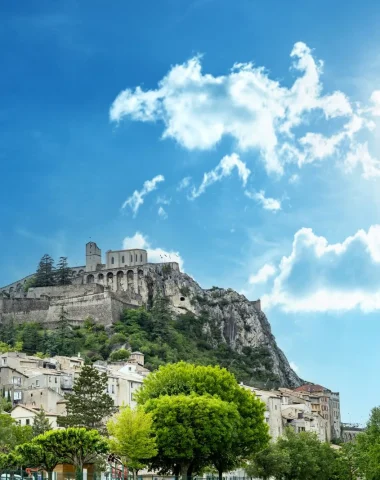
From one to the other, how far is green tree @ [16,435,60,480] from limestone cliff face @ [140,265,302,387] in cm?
11344

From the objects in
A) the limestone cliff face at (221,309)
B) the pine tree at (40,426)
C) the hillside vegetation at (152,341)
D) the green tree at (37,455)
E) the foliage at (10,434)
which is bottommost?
the green tree at (37,455)

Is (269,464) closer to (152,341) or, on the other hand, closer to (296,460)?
(296,460)

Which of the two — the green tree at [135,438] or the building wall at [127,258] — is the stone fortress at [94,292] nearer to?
the building wall at [127,258]

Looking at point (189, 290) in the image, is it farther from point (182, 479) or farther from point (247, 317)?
point (182, 479)

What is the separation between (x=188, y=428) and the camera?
60562 mm

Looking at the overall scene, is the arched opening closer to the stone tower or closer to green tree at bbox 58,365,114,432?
the stone tower

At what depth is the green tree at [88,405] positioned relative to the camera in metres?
72.3

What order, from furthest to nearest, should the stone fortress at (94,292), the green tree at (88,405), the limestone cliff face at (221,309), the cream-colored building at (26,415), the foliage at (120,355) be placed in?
the limestone cliff face at (221,309), the stone fortress at (94,292), the foliage at (120,355), the cream-colored building at (26,415), the green tree at (88,405)

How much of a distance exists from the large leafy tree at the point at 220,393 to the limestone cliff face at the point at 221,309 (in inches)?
3821

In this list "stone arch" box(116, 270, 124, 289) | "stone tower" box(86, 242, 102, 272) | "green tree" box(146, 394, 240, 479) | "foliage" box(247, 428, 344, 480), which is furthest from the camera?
"stone tower" box(86, 242, 102, 272)

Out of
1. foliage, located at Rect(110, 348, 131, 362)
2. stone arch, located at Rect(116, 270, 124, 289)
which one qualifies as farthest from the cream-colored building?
stone arch, located at Rect(116, 270, 124, 289)

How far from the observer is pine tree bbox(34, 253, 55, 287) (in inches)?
6959

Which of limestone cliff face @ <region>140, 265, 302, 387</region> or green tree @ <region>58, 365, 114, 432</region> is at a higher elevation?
limestone cliff face @ <region>140, 265, 302, 387</region>

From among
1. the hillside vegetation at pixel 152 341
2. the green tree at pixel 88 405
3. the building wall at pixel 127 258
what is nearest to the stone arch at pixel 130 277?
the building wall at pixel 127 258
